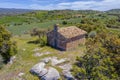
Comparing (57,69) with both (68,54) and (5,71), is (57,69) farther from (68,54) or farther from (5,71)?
(5,71)

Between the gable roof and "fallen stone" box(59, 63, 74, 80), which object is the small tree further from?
"fallen stone" box(59, 63, 74, 80)

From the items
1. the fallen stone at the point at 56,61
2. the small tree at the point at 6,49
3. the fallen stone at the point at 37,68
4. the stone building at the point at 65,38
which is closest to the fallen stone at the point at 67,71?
the fallen stone at the point at 56,61

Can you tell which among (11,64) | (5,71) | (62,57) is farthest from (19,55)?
(62,57)

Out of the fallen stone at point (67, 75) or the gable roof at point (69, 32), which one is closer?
the fallen stone at point (67, 75)

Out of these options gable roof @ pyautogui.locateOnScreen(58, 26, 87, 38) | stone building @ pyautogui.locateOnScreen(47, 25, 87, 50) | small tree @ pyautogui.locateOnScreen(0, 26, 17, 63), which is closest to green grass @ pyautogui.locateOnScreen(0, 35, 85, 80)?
stone building @ pyautogui.locateOnScreen(47, 25, 87, 50)

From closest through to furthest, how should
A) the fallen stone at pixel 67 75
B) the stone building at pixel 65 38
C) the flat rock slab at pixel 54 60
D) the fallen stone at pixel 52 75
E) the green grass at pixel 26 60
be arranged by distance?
the fallen stone at pixel 67 75 < the fallen stone at pixel 52 75 < the green grass at pixel 26 60 < the flat rock slab at pixel 54 60 < the stone building at pixel 65 38

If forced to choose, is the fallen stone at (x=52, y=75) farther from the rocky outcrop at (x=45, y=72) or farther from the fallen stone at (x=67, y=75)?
the fallen stone at (x=67, y=75)

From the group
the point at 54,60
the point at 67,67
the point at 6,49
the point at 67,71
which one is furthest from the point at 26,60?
the point at 67,71

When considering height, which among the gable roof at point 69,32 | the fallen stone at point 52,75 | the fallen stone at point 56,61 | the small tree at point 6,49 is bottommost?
the fallen stone at point 52,75
